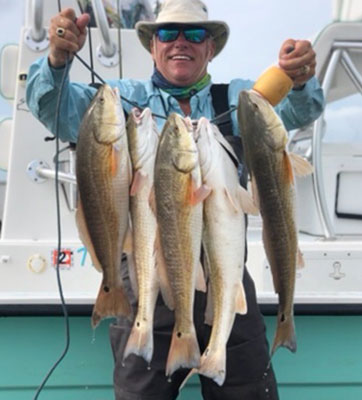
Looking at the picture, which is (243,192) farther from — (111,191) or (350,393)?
(350,393)

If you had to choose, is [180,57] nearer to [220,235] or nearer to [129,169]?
[129,169]

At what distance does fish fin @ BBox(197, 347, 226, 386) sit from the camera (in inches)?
66.2

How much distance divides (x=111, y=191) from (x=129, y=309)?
37 centimetres

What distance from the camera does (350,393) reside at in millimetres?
2721

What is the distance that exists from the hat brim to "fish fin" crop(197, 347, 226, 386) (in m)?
1.22

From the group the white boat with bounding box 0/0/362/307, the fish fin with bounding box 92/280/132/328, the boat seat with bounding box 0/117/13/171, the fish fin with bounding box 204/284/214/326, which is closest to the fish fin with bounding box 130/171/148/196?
the fish fin with bounding box 92/280/132/328

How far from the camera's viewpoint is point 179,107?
219 centimetres

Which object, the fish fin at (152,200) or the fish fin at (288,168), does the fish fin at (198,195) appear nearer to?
the fish fin at (152,200)

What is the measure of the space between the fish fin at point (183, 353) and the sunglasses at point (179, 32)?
1113mm

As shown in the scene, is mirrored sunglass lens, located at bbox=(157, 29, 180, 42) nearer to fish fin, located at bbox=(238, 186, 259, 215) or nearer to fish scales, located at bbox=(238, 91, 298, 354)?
fish scales, located at bbox=(238, 91, 298, 354)

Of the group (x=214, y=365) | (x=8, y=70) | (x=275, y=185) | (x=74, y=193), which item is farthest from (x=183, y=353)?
(x=8, y=70)

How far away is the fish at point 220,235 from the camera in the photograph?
1.67 m

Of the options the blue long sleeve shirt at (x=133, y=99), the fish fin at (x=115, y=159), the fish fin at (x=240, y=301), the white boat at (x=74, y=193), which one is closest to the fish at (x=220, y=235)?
the fish fin at (x=240, y=301)

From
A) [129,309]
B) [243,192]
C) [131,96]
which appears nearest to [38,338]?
[129,309]
